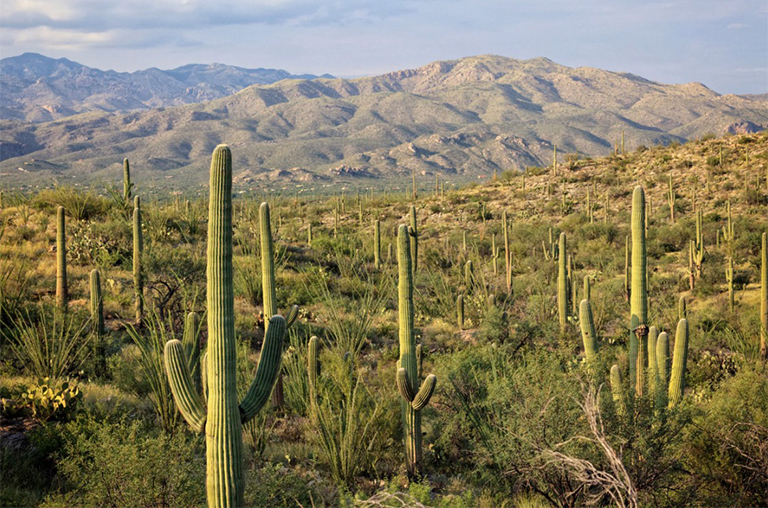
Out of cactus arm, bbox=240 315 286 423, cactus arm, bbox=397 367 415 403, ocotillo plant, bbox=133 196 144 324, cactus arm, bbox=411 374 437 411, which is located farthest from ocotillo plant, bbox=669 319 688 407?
ocotillo plant, bbox=133 196 144 324

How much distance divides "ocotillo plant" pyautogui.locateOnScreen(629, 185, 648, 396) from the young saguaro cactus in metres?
4.97

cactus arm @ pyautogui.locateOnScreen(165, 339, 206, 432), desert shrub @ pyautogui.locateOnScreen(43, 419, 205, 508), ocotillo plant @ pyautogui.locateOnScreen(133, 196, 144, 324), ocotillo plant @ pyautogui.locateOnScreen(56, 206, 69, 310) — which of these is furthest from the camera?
ocotillo plant @ pyautogui.locateOnScreen(133, 196, 144, 324)

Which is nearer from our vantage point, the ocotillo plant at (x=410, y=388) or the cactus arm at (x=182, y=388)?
the cactus arm at (x=182, y=388)

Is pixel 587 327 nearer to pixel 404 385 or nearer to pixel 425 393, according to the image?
pixel 425 393

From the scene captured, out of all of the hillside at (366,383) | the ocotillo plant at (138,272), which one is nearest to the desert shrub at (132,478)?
the hillside at (366,383)

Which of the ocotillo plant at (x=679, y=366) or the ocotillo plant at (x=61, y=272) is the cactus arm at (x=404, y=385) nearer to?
the ocotillo plant at (x=679, y=366)

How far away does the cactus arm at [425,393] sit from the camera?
249 inches

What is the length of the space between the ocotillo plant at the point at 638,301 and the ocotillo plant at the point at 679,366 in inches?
16.4

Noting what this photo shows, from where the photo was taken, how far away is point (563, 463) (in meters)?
5.02

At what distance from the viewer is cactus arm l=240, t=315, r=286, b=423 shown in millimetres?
4828

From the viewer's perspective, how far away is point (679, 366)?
785 centimetres

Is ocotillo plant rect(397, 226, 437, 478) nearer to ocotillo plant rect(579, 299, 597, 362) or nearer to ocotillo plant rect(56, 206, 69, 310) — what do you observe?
ocotillo plant rect(579, 299, 597, 362)

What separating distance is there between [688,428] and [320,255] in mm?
13655

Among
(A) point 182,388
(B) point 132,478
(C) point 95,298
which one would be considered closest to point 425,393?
(A) point 182,388
